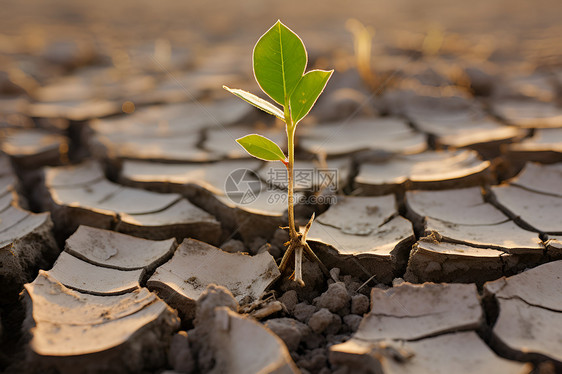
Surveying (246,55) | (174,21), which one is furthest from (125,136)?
(174,21)

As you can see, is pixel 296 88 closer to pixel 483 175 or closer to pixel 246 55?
pixel 483 175

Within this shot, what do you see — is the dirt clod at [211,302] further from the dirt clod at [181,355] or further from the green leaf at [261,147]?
the green leaf at [261,147]

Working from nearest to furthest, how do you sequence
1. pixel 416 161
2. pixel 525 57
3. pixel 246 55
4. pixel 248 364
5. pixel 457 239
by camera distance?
1. pixel 248 364
2. pixel 457 239
3. pixel 416 161
4. pixel 525 57
5. pixel 246 55

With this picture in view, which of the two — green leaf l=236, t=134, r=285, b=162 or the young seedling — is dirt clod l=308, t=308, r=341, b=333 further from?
green leaf l=236, t=134, r=285, b=162

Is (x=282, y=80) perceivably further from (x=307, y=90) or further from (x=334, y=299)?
(x=334, y=299)
